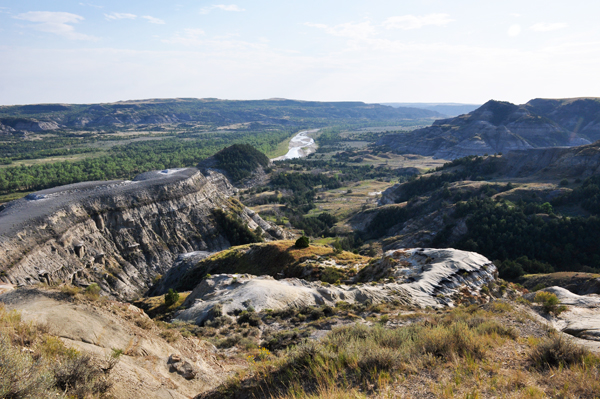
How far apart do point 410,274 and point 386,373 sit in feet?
67.4

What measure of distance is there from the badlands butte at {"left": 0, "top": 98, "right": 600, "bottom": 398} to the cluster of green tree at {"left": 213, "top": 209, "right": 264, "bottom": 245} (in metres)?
0.30

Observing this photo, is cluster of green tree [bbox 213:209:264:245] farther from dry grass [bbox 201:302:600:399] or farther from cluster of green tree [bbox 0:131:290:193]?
cluster of green tree [bbox 0:131:290:193]

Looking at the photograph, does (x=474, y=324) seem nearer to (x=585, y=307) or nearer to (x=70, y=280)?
(x=585, y=307)

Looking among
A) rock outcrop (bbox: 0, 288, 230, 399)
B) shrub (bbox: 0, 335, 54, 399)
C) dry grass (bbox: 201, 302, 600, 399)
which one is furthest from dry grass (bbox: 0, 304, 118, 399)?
dry grass (bbox: 201, 302, 600, 399)

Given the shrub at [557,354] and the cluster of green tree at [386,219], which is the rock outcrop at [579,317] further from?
the cluster of green tree at [386,219]

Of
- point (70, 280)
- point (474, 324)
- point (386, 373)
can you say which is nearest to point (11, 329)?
point (386, 373)

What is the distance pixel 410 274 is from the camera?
27.2 m

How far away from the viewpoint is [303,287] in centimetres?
2642

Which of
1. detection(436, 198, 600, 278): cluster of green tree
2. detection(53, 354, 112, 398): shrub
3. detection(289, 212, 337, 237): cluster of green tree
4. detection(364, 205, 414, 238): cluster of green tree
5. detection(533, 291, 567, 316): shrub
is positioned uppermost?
detection(53, 354, 112, 398): shrub

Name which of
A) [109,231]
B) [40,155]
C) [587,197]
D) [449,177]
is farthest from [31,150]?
[587,197]

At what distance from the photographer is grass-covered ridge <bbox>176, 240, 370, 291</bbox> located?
33.0 meters

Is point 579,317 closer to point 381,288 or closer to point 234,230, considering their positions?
point 381,288

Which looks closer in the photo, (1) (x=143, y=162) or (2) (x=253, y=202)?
(2) (x=253, y=202)

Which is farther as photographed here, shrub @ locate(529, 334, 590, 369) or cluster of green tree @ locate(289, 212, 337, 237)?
cluster of green tree @ locate(289, 212, 337, 237)
